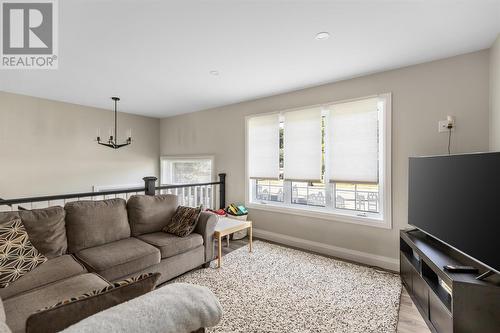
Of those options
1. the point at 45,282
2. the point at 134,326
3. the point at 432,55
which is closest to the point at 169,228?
the point at 45,282

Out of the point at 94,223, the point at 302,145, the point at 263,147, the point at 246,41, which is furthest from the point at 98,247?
the point at 302,145

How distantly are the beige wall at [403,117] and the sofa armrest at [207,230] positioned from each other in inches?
51.4

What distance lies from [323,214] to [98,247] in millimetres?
2846

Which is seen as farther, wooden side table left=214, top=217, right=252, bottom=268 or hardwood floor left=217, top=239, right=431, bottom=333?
wooden side table left=214, top=217, right=252, bottom=268

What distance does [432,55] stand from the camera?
2496 mm

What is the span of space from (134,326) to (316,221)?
10.3ft

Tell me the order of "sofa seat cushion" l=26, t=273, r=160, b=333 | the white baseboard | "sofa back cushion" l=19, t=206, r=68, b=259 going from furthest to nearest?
the white baseboard
"sofa back cushion" l=19, t=206, r=68, b=259
"sofa seat cushion" l=26, t=273, r=160, b=333

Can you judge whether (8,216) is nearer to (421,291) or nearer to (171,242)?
(171,242)

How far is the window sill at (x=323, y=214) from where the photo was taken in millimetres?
2951

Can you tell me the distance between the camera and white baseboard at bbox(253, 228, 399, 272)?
2.88 metres

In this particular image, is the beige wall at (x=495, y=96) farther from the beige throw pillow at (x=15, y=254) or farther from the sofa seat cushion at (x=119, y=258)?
the beige throw pillow at (x=15, y=254)

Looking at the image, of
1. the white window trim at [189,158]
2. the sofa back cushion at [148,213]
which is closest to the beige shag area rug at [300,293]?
the sofa back cushion at [148,213]

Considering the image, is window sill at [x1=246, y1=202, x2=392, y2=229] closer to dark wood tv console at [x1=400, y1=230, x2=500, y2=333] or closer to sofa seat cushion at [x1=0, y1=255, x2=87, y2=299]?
dark wood tv console at [x1=400, y1=230, x2=500, y2=333]

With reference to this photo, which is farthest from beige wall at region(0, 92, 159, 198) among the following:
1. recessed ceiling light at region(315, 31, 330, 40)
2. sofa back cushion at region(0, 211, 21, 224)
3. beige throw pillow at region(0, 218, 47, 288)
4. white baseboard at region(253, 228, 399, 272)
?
recessed ceiling light at region(315, 31, 330, 40)
